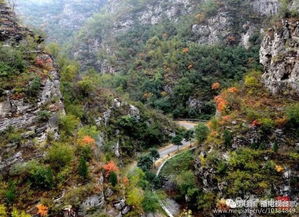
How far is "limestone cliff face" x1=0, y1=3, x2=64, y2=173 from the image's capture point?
24.9 metres

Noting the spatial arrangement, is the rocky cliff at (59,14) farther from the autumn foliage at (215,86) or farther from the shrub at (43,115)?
the shrub at (43,115)

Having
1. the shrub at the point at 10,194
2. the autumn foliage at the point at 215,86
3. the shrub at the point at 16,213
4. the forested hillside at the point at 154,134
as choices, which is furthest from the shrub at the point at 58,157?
the autumn foliage at the point at 215,86

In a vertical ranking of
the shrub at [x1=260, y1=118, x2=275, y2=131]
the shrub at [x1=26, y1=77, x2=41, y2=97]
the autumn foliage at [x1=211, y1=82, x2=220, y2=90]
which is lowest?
the autumn foliage at [x1=211, y1=82, x2=220, y2=90]

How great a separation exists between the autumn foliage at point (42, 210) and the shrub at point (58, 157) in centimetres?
377

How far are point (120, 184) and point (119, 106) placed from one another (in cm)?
2209

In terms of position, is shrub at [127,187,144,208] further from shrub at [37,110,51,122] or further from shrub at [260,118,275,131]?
shrub at [260,118,275,131]

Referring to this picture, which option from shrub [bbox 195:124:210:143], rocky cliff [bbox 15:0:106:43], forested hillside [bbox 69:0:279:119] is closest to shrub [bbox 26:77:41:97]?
shrub [bbox 195:124:210:143]

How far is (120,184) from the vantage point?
1029 inches

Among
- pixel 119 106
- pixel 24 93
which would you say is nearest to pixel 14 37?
pixel 24 93

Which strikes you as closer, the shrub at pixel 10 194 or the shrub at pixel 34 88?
the shrub at pixel 10 194

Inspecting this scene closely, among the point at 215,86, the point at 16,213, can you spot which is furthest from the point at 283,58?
the point at 16,213

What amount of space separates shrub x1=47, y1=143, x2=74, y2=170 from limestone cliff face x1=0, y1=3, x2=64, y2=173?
3.44 ft

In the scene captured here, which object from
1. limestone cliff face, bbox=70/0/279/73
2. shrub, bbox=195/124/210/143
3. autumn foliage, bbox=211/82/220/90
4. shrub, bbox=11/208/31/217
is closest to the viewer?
shrub, bbox=11/208/31/217

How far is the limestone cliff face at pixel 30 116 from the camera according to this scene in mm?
24938
